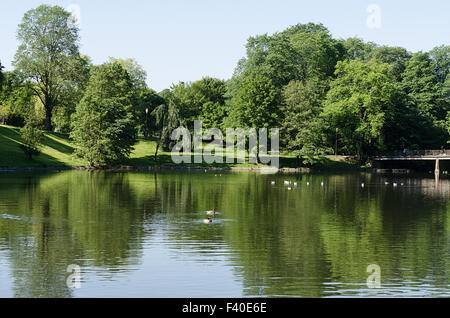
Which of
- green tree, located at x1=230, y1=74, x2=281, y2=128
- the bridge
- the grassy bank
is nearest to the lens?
the grassy bank

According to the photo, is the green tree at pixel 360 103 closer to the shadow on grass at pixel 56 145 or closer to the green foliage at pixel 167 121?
the green foliage at pixel 167 121

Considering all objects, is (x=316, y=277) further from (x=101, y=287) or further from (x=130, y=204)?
(x=130, y=204)

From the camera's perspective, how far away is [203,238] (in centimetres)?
2797

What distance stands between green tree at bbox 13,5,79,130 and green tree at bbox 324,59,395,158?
54690 millimetres

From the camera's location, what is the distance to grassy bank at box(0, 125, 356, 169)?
81.4 meters

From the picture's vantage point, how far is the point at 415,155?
325ft

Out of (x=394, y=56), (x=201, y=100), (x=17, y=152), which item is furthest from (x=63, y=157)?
(x=394, y=56)

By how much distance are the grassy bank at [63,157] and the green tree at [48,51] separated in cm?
1018

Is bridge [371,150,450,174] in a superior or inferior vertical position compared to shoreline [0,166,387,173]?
superior

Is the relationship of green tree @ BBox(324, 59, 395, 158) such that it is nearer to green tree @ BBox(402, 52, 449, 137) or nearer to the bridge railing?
the bridge railing

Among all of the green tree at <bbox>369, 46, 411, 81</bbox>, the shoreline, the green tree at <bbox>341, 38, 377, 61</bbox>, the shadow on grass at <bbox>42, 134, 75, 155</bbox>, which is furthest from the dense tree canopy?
the green tree at <bbox>341, 38, 377, 61</bbox>

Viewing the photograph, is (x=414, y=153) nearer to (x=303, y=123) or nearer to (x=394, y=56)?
(x=303, y=123)

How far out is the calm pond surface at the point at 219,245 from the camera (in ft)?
62.8

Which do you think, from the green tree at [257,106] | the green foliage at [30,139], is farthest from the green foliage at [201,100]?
the green foliage at [30,139]
